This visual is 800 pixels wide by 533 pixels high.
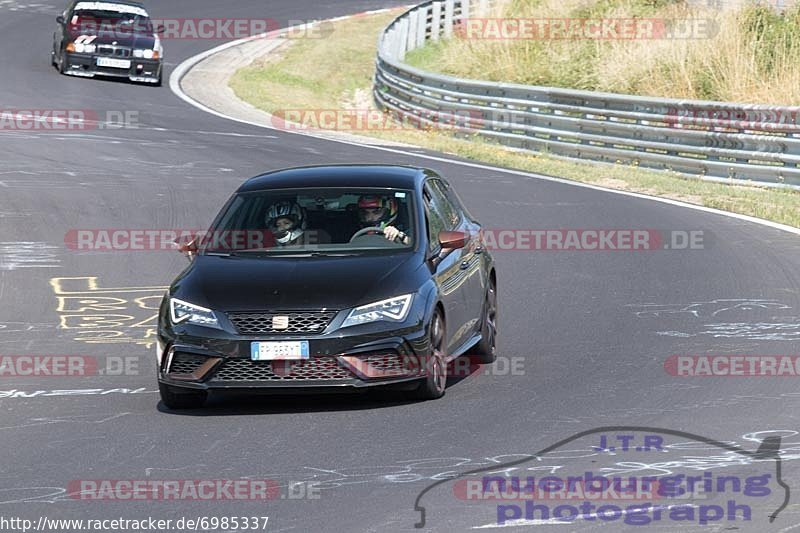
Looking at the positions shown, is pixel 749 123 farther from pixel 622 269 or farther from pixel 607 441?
pixel 607 441

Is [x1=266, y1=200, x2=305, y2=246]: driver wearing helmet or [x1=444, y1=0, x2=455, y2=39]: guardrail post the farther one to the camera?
[x1=444, y1=0, x2=455, y2=39]: guardrail post

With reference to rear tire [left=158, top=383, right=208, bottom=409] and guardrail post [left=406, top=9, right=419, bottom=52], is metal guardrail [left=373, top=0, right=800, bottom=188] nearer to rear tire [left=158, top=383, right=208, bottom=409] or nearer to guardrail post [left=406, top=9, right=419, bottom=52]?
guardrail post [left=406, top=9, right=419, bottom=52]

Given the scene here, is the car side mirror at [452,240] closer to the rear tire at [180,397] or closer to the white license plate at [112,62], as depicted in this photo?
the rear tire at [180,397]

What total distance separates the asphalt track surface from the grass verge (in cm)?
103

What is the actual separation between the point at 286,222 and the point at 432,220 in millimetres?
1035

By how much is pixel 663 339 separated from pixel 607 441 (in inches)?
146

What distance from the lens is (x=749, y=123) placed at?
74.8 feet

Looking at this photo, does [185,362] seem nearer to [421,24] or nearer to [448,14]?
[421,24]

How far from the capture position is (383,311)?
1002 cm
